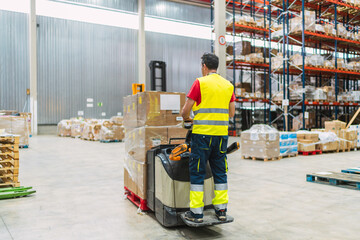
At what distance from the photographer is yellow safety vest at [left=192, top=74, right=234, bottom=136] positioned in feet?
8.97

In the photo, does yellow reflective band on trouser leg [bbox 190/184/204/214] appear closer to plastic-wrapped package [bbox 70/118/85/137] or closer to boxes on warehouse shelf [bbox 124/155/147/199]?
boxes on warehouse shelf [bbox 124/155/147/199]

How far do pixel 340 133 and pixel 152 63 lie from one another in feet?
38.1

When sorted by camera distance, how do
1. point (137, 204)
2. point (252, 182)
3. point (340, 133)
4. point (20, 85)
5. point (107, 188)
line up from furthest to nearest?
point (20, 85)
point (340, 133)
point (252, 182)
point (107, 188)
point (137, 204)

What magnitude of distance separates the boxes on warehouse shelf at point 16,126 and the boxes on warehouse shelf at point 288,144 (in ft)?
28.0

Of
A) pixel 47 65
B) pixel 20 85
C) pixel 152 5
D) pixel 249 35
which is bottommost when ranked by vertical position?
pixel 20 85

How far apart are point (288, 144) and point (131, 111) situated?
5.68 metres

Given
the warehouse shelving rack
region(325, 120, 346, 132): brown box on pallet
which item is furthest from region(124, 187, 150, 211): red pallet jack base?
the warehouse shelving rack

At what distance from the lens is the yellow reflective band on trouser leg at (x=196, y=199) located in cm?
269

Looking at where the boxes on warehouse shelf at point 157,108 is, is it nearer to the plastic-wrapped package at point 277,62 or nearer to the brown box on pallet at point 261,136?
the brown box on pallet at point 261,136

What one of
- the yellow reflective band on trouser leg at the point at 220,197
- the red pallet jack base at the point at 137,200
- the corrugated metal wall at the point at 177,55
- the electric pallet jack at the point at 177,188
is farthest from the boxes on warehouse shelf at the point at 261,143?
the corrugated metal wall at the point at 177,55

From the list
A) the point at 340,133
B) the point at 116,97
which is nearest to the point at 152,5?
the point at 116,97

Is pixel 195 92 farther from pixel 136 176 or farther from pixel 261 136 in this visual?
pixel 261 136

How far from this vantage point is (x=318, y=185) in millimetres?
4953

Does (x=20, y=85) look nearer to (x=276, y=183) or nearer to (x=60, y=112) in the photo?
(x=60, y=112)
